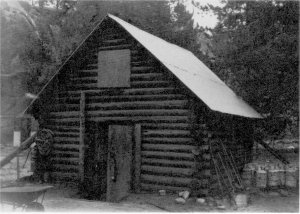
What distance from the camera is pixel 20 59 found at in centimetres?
3447

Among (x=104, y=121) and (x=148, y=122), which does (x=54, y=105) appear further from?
(x=148, y=122)

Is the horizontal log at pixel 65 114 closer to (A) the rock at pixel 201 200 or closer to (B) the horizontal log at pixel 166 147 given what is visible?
(B) the horizontal log at pixel 166 147

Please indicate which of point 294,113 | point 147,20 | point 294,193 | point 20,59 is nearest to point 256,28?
point 294,113

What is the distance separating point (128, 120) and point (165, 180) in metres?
2.36

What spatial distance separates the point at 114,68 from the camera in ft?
46.3

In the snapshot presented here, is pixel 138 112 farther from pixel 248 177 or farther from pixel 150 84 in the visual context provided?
pixel 248 177

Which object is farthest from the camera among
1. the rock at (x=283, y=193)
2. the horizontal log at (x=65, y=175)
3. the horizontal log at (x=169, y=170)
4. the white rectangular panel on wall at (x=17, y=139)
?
the white rectangular panel on wall at (x=17, y=139)

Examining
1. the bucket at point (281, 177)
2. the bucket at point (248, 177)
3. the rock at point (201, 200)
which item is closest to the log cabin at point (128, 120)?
the rock at point (201, 200)

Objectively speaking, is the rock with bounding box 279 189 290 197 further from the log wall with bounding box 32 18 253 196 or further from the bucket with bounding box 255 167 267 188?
the log wall with bounding box 32 18 253 196

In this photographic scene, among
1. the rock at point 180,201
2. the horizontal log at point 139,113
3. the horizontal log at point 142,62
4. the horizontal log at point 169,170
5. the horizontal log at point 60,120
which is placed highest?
the horizontal log at point 142,62

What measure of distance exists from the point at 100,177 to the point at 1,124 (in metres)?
23.7

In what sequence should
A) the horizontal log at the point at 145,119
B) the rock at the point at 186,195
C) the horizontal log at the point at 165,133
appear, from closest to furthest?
the rock at the point at 186,195, the horizontal log at the point at 165,133, the horizontal log at the point at 145,119

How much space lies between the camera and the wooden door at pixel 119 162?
13680 mm

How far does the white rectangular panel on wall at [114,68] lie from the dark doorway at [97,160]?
1.62m
